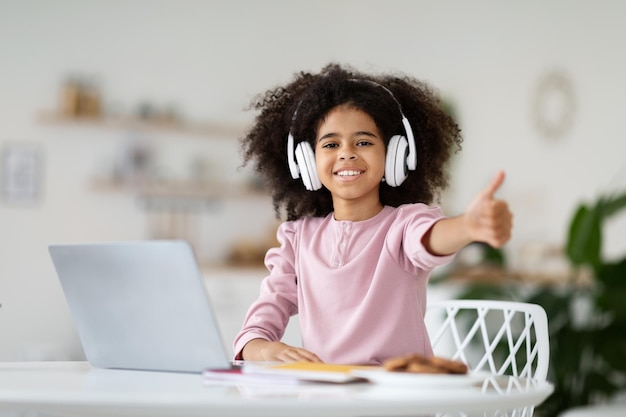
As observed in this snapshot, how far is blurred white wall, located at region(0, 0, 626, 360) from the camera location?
191 inches

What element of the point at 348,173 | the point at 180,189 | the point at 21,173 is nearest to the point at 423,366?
the point at 348,173

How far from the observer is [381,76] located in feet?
5.31

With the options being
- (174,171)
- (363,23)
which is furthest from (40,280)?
(363,23)

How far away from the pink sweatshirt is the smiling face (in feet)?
0.10

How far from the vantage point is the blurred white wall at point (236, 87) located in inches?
191

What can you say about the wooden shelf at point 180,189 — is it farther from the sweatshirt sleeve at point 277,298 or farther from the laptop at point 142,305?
the laptop at point 142,305

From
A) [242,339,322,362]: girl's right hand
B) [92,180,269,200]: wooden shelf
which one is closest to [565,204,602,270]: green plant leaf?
[242,339,322,362]: girl's right hand

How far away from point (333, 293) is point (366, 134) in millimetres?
265

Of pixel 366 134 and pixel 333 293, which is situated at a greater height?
pixel 366 134

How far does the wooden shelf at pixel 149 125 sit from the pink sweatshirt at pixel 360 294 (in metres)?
4.03

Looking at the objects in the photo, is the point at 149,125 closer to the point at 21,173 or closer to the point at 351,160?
the point at 21,173

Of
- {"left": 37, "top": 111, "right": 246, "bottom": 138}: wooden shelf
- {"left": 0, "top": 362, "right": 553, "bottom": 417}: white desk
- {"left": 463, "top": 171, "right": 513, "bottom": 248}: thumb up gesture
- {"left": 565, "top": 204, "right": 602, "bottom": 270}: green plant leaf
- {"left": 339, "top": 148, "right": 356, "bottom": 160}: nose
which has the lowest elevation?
{"left": 565, "top": 204, "right": 602, "bottom": 270}: green plant leaf

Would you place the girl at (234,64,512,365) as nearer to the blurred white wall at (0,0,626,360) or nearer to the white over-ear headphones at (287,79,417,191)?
the white over-ear headphones at (287,79,417,191)

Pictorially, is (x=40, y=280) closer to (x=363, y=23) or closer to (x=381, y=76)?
(x=363, y=23)
